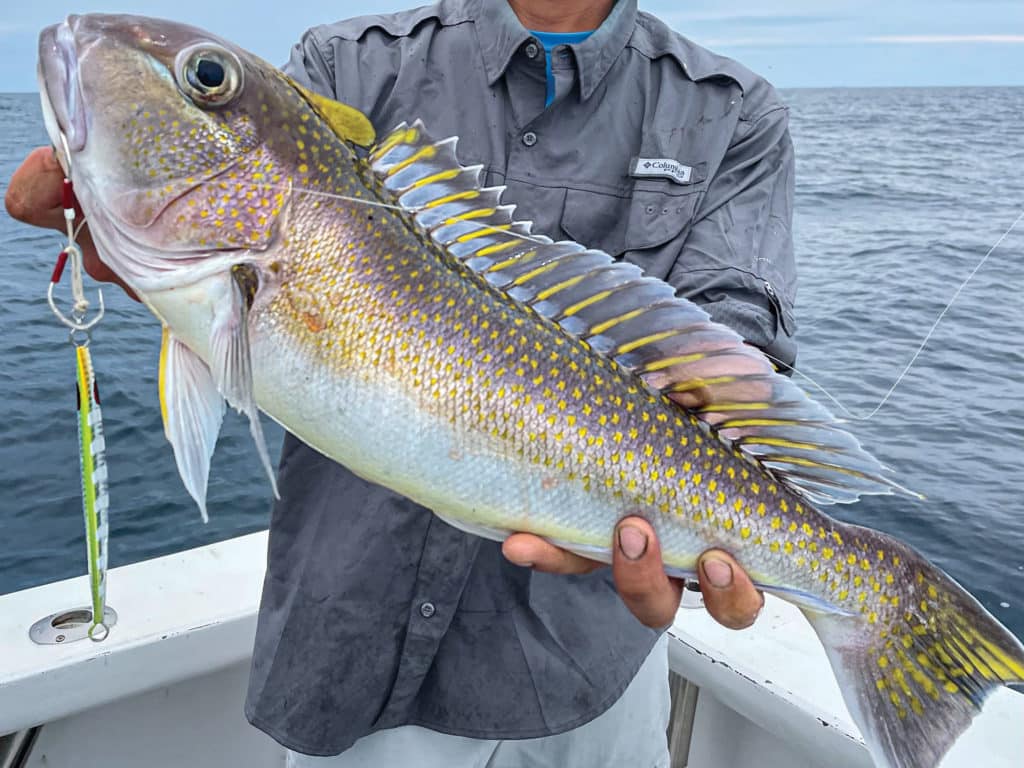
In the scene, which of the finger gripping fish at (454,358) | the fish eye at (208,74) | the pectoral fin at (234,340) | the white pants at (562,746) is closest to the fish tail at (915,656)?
the finger gripping fish at (454,358)

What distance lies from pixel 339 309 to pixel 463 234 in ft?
1.23

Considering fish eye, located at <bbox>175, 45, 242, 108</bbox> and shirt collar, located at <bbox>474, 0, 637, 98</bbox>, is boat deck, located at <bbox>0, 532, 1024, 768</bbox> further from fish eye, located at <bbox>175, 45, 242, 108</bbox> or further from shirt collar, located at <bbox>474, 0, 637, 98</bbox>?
Answer: shirt collar, located at <bbox>474, 0, 637, 98</bbox>

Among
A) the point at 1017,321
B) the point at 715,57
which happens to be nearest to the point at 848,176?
the point at 1017,321

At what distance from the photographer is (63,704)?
3070 mm

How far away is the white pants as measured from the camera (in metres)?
2.67

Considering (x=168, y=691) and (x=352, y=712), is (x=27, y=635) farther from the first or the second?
(x=352, y=712)

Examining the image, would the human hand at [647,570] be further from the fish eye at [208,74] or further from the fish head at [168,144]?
the fish eye at [208,74]

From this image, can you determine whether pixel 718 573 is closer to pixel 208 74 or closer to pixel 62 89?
pixel 208 74

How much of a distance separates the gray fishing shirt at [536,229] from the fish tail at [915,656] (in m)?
0.65

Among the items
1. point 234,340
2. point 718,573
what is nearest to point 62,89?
point 234,340

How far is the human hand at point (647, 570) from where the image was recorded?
2.08 m

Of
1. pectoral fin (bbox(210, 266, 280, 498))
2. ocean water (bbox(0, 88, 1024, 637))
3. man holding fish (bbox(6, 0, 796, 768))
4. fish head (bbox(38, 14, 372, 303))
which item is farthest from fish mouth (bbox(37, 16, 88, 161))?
ocean water (bbox(0, 88, 1024, 637))

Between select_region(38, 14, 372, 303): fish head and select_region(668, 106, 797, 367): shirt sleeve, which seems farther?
select_region(668, 106, 797, 367): shirt sleeve

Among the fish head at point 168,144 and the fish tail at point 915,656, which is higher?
the fish head at point 168,144
